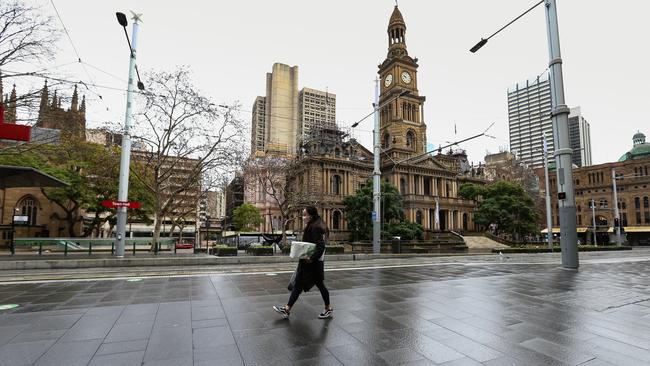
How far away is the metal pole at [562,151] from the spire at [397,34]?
2105 inches

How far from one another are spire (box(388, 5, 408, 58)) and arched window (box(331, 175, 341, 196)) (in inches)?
1063

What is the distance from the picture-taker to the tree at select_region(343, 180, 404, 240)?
4172 cm

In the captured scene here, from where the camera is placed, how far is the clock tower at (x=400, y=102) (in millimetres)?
62469

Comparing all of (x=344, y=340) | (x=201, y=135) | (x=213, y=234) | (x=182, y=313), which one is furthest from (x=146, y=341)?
(x=213, y=234)

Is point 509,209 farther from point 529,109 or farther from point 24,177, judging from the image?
point 24,177

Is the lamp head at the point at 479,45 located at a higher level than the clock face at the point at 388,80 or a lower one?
lower

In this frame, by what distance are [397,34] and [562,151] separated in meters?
59.5

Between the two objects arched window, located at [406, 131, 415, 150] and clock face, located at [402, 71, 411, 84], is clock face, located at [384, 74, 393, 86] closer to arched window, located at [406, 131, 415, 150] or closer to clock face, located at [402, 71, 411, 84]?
clock face, located at [402, 71, 411, 84]

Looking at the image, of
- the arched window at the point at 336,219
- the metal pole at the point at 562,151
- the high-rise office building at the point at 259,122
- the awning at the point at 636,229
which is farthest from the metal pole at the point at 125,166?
the awning at the point at 636,229

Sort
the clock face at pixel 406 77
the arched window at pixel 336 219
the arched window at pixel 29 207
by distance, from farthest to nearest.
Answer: the clock face at pixel 406 77
the arched window at pixel 336 219
the arched window at pixel 29 207

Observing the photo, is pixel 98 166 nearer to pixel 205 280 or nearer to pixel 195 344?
pixel 205 280

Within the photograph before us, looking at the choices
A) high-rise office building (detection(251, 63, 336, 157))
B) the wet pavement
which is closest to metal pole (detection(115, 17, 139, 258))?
the wet pavement

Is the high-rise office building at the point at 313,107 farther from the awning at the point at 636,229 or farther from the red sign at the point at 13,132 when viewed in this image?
the red sign at the point at 13,132

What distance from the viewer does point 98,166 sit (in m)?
32.7
